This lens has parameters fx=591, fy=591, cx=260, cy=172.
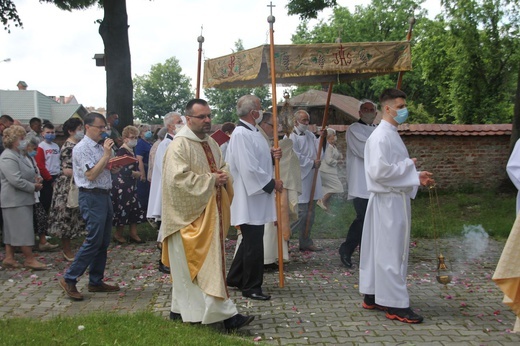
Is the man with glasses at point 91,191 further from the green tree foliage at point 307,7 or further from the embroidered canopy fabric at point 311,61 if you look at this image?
the green tree foliage at point 307,7

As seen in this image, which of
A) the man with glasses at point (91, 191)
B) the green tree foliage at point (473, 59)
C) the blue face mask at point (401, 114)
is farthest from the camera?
the green tree foliage at point (473, 59)

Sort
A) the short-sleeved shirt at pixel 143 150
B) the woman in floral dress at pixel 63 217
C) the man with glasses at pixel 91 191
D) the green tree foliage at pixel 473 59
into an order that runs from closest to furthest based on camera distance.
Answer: the man with glasses at pixel 91 191 → the woman in floral dress at pixel 63 217 → the short-sleeved shirt at pixel 143 150 → the green tree foliage at pixel 473 59

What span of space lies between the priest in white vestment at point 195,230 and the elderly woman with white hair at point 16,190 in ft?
11.3

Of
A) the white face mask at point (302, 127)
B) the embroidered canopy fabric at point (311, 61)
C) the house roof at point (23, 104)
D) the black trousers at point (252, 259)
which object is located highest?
the house roof at point (23, 104)

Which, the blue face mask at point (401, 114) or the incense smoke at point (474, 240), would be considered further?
the incense smoke at point (474, 240)

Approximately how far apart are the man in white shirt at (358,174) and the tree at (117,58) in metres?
7.86

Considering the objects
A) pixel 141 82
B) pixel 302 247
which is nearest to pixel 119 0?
pixel 302 247

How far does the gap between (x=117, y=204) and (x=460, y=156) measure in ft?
31.3

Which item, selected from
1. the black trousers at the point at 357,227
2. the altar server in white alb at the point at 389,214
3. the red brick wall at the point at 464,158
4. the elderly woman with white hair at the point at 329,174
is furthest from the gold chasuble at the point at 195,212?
the red brick wall at the point at 464,158

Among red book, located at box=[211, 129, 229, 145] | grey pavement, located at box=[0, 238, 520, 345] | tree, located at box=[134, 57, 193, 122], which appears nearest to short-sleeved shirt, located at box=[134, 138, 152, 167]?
grey pavement, located at box=[0, 238, 520, 345]

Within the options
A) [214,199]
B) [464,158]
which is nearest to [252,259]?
[214,199]

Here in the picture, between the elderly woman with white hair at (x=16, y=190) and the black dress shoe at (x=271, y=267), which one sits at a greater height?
the elderly woman with white hair at (x=16, y=190)

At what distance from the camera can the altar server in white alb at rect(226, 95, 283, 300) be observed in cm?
654

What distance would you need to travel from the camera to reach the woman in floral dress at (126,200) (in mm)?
10047
